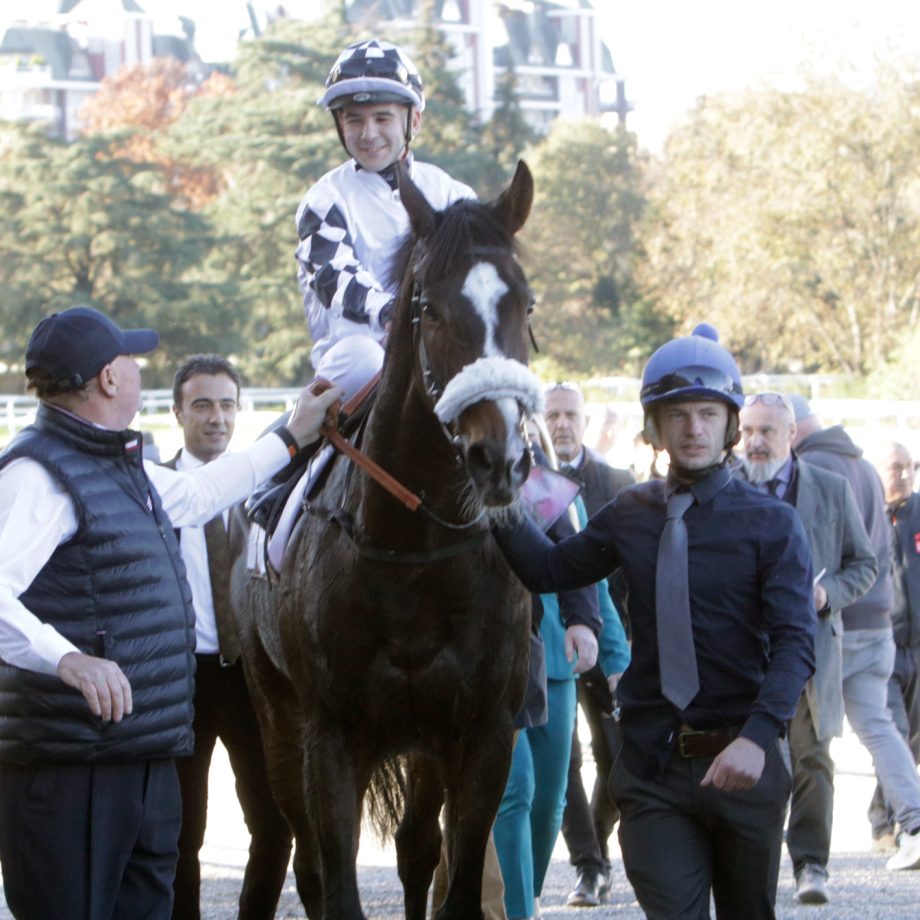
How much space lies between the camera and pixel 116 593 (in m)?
4.01

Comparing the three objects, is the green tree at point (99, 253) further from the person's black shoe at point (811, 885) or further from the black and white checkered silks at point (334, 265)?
the black and white checkered silks at point (334, 265)

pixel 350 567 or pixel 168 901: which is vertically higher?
pixel 350 567

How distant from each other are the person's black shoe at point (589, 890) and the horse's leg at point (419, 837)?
1706mm

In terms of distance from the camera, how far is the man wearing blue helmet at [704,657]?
4.16 meters

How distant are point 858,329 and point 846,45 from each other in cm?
677

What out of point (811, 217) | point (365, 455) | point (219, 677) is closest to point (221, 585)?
point (219, 677)

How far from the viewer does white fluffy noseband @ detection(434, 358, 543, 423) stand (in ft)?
13.4

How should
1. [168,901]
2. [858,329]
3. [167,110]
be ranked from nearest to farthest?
[168,901], [858,329], [167,110]

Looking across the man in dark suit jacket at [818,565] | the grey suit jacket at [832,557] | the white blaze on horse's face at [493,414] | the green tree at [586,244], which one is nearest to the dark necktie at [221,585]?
the white blaze on horse's face at [493,414]

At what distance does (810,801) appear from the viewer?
7445 millimetres

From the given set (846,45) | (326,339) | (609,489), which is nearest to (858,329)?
(846,45)

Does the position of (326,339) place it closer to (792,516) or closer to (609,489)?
(792,516)

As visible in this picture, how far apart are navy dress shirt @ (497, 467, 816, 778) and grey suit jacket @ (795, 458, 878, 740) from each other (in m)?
3.23

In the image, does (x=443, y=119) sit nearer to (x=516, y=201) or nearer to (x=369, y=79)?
(x=369, y=79)
